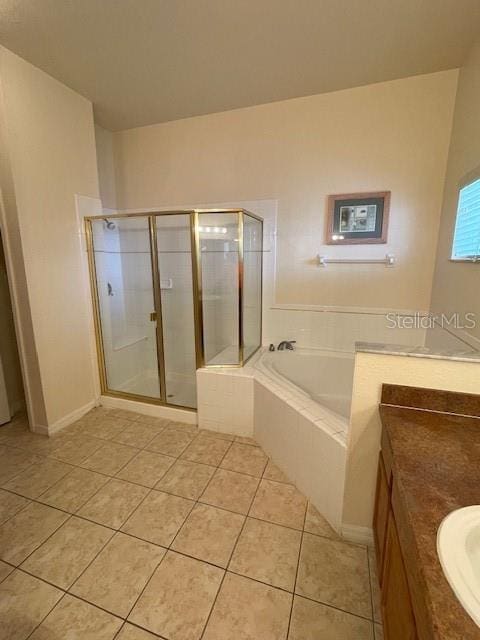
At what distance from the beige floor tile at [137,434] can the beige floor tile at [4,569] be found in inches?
36.0

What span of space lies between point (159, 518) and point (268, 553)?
0.60 meters

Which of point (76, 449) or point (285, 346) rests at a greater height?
point (285, 346)

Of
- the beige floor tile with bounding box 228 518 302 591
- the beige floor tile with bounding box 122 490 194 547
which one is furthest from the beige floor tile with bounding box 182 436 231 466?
the beige floor tile with bounding box 228 518 302 591

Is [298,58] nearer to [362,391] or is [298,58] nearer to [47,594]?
[362,391]

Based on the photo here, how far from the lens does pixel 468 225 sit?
171 centimetres

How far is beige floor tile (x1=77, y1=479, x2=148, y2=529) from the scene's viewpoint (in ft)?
5.23

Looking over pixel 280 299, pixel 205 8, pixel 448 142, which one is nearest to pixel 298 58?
pixel 205 8

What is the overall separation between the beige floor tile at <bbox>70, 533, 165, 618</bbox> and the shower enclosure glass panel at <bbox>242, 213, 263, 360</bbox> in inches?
57.3

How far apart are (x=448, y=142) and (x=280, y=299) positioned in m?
1.74

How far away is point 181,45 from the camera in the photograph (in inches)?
72.5

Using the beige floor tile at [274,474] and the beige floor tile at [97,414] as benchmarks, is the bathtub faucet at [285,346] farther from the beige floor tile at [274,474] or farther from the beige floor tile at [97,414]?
the beige floor tile at [97,414]

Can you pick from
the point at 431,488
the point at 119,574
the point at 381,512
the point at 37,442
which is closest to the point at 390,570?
the point at 381,512

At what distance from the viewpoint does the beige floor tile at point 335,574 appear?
121 cm

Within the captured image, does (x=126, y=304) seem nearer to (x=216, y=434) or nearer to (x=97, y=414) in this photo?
(x=97, y=414)
